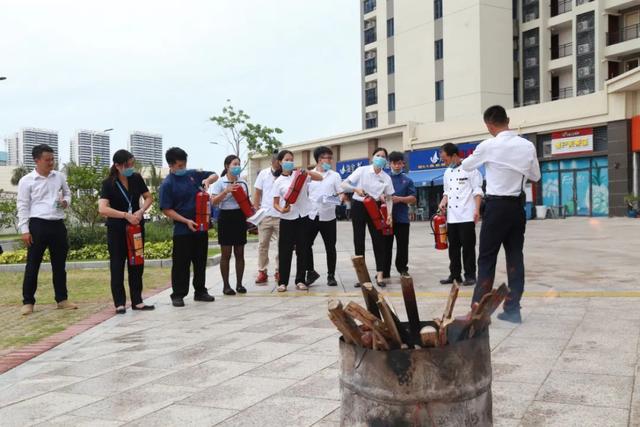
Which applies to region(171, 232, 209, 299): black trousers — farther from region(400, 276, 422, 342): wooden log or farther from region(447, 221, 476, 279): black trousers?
region(400, 276, 422, 342): wooden log

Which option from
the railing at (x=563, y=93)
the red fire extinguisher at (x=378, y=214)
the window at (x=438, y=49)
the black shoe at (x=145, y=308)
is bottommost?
the black shoe at (x=145, y=308)

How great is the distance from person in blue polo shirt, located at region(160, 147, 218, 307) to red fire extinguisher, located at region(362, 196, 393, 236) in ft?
6.79

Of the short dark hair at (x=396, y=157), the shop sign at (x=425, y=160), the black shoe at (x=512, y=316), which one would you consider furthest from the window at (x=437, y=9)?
the black shoe at (x=512, y=316)

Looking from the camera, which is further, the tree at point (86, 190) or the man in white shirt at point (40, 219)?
the tree at point (86, 190)

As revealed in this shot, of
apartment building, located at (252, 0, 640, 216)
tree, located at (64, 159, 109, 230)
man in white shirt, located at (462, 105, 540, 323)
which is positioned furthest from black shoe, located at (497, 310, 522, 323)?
apartment building, located at (252, 0, 640, 216)

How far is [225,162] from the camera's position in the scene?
802 centimetres

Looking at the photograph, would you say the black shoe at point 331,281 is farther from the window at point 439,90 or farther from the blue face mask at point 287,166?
the window at point 439,90

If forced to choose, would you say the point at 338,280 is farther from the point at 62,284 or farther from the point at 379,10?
the point at 379,10

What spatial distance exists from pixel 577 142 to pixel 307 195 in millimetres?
25318

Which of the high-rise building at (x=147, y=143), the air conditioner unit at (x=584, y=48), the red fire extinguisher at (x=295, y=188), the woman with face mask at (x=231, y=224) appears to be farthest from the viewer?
the high-rise building at (x=147, y=143)

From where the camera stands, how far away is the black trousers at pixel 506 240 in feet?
17.0

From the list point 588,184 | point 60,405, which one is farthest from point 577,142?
point 60,405

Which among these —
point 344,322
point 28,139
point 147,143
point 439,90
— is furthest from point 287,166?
point 28,139

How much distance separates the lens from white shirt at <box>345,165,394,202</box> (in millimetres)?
7941
